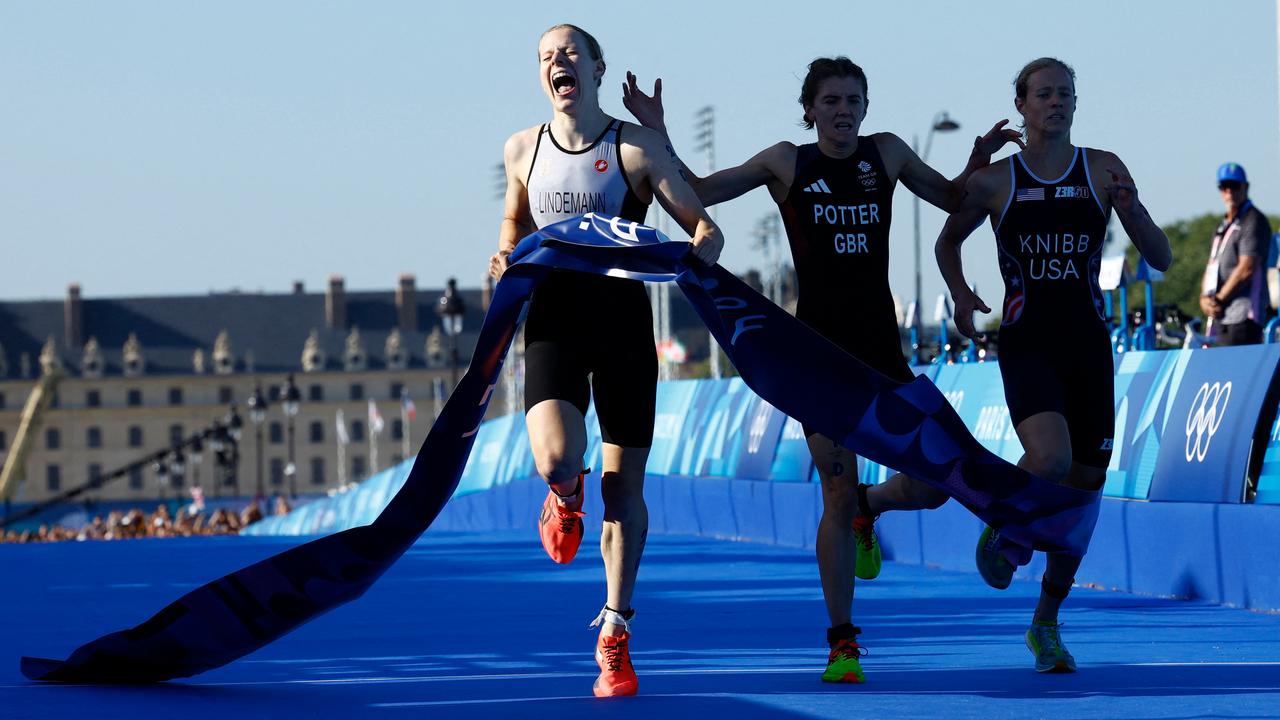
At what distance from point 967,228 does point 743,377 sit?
108cm

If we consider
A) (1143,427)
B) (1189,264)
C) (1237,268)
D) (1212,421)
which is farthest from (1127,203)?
(1189,264)

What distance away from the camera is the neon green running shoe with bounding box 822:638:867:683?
6.98 m

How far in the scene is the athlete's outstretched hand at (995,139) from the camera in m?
7.64

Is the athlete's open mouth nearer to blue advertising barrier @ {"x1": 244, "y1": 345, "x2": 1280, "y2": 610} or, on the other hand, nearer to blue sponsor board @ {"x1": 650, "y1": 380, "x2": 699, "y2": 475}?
blue advertising barrier @ {"x1": 244, "y1": 345, "x2": 1280, "y2": 610}

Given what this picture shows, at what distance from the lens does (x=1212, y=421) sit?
10555mm

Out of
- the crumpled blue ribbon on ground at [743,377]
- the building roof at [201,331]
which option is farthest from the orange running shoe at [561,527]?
the building roof at [201,331]

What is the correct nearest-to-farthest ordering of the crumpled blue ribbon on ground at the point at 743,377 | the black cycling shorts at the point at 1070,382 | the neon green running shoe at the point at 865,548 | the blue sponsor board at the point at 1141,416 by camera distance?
1. the crumpled blue ribbon on ground at the point at 743,377
2. the black cycling shorts at the point at 1070,382
3. the neon green running shoe at the point at 865,548
4. the blue sponsor board at the point at 1141,416

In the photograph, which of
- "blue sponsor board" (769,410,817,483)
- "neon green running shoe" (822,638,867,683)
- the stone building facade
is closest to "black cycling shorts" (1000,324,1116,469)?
"neon green running shoe" (822,638,867,683)

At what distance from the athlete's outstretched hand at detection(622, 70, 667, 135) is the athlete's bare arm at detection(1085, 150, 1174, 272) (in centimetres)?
152

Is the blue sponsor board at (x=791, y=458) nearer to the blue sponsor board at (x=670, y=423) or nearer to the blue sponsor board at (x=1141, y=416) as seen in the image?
the blue sponsor board at (x=670, y=423)

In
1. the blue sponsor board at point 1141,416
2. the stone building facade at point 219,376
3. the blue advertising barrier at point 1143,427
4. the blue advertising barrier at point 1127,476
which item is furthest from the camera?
the stone building facade at point 219,376

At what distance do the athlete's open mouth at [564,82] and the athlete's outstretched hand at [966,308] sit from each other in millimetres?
1608

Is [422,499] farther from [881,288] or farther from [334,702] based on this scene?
[881,288]

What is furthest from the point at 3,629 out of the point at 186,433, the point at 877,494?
the point at 186,433
